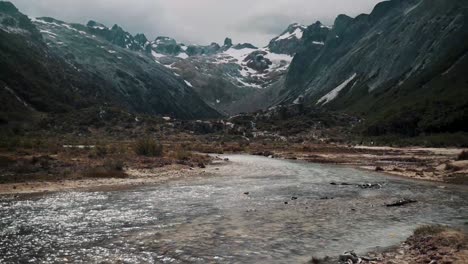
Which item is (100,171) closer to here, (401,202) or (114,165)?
(114,165)

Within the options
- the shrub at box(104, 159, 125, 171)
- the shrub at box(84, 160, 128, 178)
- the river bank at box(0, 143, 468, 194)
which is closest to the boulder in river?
the river bank at box(0, 143, 468, 194)

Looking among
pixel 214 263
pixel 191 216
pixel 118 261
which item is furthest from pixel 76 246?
pixel 191 216

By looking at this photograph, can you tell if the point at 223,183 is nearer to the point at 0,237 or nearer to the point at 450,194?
the point at 450,194

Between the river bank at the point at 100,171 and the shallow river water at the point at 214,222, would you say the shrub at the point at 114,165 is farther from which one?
the shallow river water at the point at 214,222

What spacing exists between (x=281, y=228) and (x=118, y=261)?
482 inches

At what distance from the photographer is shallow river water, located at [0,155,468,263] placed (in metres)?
24.6

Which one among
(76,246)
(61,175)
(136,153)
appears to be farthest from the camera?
(136,153)

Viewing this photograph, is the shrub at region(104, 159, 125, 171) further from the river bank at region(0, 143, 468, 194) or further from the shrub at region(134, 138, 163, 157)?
the shrub at region(134, 138, 163, 157)

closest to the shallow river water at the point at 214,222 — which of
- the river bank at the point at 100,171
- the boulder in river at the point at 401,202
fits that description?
the boulder in river at the point at 401,202

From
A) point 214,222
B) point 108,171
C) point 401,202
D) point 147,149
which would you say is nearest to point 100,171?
point 108,171

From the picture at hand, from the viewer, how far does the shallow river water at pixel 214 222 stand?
24641 millimetres

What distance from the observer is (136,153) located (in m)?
89.4

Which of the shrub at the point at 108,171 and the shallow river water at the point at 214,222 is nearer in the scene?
the shallow river water at the point at 214,222

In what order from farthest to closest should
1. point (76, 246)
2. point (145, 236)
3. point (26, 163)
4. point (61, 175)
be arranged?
point (26, 163) → point (61, 175) → point (145, 236) → point (76, 246)
